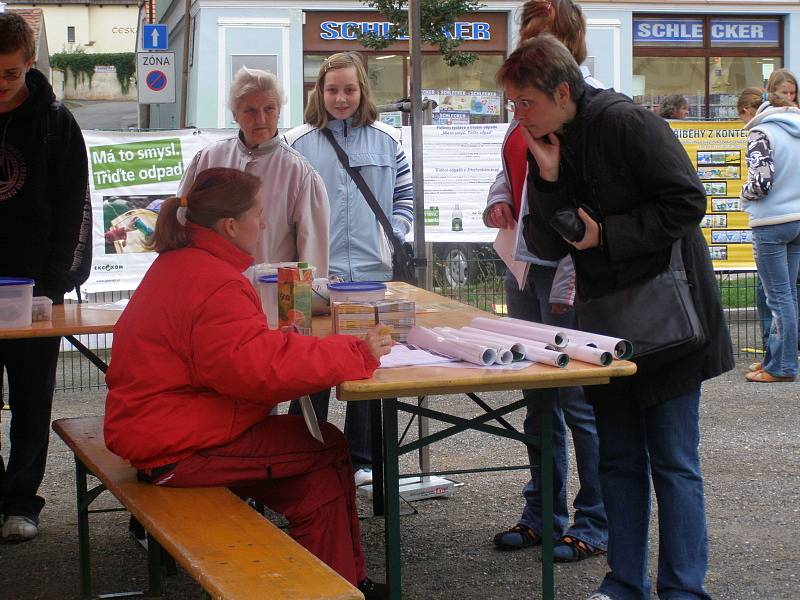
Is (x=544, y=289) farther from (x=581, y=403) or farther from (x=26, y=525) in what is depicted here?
(x=26, y=525)

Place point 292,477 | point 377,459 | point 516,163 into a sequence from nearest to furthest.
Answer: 1. point 292,477
2. point 516,163
3. point 377,459

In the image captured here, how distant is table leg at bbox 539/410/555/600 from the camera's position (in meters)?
3.44

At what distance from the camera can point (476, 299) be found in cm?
943

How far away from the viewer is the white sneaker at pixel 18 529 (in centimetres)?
474

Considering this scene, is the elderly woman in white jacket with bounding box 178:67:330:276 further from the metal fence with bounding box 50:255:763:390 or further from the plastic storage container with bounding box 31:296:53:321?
the metal fence with bounding box 50:255:763:390

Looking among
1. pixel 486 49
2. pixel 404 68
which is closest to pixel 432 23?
pixel 404 68

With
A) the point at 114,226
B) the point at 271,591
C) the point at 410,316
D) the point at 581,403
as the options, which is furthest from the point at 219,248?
the point at 114,226

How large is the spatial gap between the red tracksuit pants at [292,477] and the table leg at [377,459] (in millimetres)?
1264

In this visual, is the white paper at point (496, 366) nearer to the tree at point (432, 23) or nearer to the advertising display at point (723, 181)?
the advertising display at point (723, 181)

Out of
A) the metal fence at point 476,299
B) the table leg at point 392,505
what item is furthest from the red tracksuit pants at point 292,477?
the metal fence at point 476,299

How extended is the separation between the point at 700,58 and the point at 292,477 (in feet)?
64.1

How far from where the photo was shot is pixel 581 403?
4.28 metres

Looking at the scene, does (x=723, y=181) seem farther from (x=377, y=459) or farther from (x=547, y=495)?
(x=547, y=495)

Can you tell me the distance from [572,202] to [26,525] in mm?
2678
